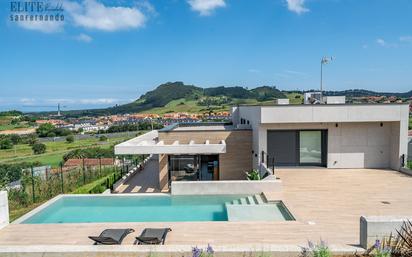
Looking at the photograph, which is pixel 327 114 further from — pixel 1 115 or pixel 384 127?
pixel 1 115

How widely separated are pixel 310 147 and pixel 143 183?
35.3 ft

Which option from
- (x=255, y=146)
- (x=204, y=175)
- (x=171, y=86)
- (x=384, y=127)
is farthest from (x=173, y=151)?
(x=171, y=86)

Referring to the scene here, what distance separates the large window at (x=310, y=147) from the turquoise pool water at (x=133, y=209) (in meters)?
6.94

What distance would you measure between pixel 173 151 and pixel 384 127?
40.0 ft

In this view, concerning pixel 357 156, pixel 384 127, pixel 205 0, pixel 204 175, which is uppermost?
→ pixel 205 0

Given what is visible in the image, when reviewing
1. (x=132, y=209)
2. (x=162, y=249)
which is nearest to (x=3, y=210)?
(x=132, y=209)

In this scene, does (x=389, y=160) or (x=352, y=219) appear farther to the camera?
(x=389, y=160)

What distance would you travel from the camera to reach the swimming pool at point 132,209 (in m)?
11.0

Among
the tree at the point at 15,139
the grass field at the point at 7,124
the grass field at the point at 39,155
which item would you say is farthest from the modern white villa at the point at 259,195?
the grass field at the point at 7,124

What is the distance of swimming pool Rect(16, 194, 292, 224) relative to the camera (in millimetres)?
10977

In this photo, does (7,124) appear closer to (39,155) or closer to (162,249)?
(39,155)

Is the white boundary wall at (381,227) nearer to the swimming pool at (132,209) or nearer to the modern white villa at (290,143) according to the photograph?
the swimming pool at (132,209)

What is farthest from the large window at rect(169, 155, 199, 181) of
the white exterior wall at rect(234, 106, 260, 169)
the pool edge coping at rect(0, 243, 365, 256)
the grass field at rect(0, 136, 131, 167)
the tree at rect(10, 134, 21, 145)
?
the tree at rect(10, 134, 21, 145)

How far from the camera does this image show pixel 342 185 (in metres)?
13.5
